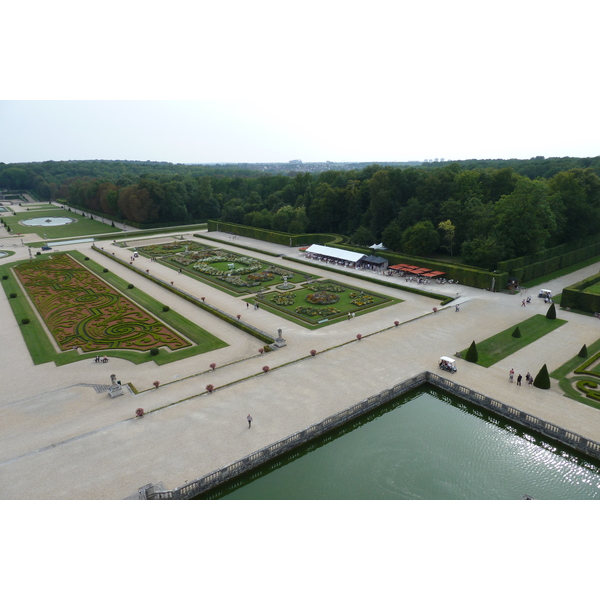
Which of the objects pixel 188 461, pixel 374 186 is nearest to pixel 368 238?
pixel 374 186

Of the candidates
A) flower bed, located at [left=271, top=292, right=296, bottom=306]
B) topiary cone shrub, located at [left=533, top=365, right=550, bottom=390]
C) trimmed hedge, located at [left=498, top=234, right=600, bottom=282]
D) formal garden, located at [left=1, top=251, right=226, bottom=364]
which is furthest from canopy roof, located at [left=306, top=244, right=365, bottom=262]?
topiary cone shrub, located at [left=533, top=365, right=550, bottom=390]

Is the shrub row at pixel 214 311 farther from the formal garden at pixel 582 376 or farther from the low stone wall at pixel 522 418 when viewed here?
the formal garden at pixel 582 376

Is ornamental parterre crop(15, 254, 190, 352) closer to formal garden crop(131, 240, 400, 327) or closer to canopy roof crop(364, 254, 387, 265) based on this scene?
formal garden crop(131, 240, 400, 327)

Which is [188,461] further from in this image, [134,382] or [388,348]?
[388,348]

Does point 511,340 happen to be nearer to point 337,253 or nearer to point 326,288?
point 326,288

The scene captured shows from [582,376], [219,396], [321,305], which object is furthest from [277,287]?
[582,376]
